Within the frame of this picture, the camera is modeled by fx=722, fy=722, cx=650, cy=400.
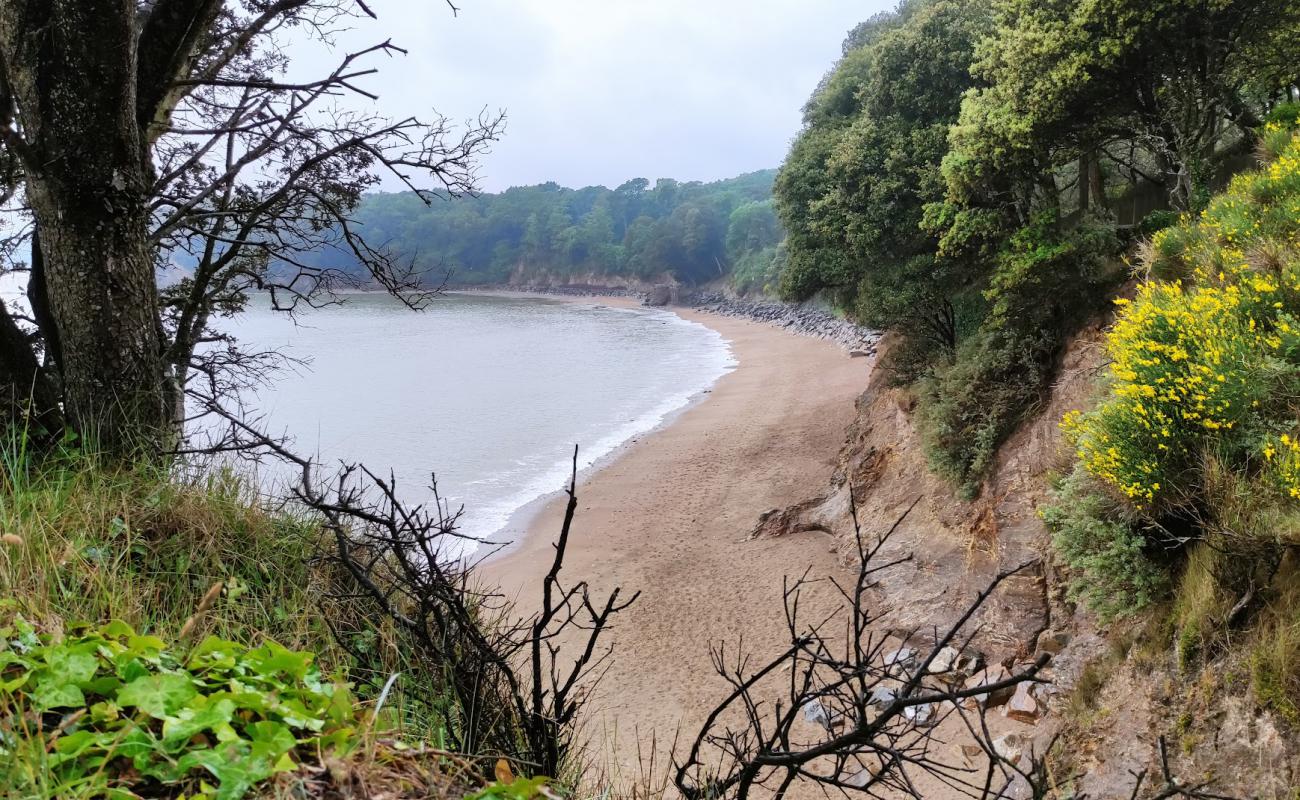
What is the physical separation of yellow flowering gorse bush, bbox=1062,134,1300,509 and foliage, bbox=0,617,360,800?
6.00 m

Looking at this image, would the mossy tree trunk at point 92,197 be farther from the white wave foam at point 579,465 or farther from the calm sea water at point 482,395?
the white wave foam at point 579,465

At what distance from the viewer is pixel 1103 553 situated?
637cm

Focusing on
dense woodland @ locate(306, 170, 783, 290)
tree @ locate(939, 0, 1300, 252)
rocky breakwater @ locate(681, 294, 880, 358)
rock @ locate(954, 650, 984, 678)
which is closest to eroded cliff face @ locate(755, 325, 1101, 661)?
rock @ locate(954, 650, 984, 678)

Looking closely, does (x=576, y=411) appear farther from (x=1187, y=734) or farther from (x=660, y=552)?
(x=1187, y=734)

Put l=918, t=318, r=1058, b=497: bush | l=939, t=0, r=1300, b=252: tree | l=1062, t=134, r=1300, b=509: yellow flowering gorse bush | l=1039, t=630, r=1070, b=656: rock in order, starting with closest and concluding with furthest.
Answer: l=1062, t=134, r=1300, b=509: yellow flowering gorse bush < l=1039, t=630, r=1070, b=656: rock < l=939, t=0, r=1300, b=252: tree < l=918, t=318, r=1058, b=497: bush

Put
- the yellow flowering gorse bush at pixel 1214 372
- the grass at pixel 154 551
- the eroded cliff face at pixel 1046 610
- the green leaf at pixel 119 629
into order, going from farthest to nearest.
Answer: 1. the yellow flowering gorse bush at pixel 1214 372
2. the eroded cliff face at pixel 1046 610
3. the grass at pixel 154 551
4. the green leaf at pixel 119 629

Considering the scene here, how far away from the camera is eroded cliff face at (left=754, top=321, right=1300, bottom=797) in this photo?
484 cm

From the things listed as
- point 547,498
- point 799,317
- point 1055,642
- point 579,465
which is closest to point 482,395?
point 579,465

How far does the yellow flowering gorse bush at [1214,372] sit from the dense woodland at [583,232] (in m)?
68.7

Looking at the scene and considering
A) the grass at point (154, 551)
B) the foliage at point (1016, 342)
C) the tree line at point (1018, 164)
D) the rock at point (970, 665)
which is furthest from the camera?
the foliage at point (1016, 342)

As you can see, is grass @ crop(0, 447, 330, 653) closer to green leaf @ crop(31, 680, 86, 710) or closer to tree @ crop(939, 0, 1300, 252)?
green leaf @ crop(31, 680, 86, 710)

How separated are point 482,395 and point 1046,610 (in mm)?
26869

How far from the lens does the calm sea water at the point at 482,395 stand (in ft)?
69.4

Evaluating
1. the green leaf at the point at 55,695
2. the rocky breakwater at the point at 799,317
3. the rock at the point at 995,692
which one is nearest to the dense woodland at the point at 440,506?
the green leaf at the point at 55,695
